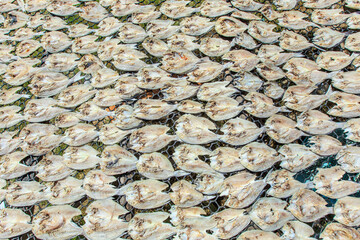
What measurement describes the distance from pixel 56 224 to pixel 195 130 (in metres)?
0.52

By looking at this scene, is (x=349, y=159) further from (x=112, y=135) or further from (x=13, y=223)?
(x=13, y=223)

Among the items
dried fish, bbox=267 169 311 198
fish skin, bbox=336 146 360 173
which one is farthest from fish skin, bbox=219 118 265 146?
fish skin, bbox=336 146 360 173

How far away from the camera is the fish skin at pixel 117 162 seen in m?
0.90

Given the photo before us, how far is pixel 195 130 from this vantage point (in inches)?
36.0

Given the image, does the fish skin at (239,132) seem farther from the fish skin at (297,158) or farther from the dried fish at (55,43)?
the dried fish at (55,43)

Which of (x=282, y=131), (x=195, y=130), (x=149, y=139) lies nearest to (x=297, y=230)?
(x=282, y=131)

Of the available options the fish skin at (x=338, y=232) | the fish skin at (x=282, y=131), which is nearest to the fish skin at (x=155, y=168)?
the fish skin at (x=282, y=131)

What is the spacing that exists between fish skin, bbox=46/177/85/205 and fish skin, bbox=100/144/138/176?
10 cm

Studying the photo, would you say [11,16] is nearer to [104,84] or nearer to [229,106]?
[104,84]

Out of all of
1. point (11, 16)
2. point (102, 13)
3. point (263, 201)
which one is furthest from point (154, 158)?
point (11, 16)

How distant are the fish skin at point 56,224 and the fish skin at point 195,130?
416mm

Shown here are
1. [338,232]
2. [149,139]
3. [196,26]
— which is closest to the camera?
[338,232]

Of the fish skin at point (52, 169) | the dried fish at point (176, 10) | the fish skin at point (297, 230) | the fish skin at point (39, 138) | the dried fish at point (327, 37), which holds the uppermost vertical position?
the dried fish at point (176, 10)

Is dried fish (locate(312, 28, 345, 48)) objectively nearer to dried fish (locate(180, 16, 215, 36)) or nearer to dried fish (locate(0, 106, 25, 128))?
dried fish (locate(180, 16, 215, 36))
